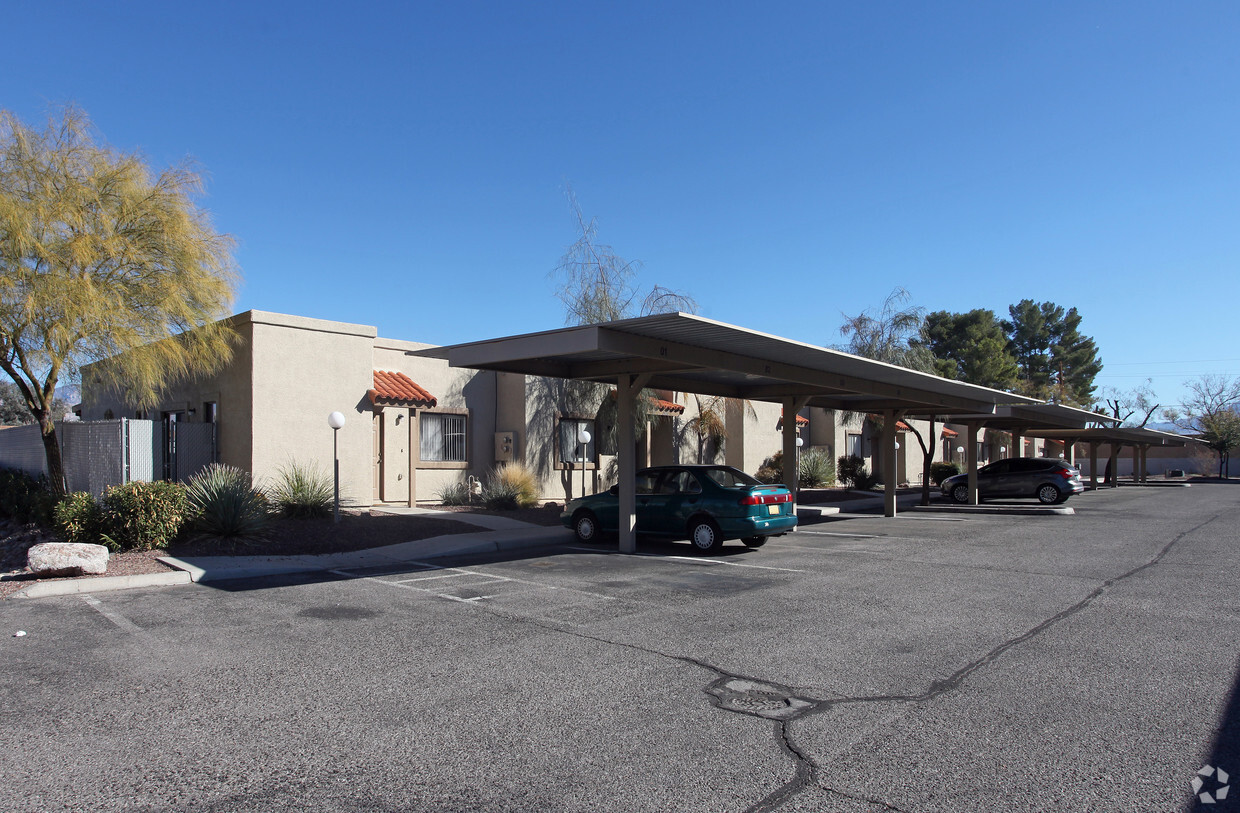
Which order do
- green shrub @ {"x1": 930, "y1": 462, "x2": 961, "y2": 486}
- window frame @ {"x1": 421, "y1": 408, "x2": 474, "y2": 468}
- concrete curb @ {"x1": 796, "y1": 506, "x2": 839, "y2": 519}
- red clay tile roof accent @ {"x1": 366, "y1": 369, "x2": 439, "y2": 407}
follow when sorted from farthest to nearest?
1. green shrub @ {"x1": 930, "y1": 462, "x2": 961, "y2": 486}
2. concrete curb @ {"x1": 796, "y1": 506, "x2": 839, "y2": 519}
3. window frame @ {"x1": 421, "y1": 408, "x2": 474, "y2": 468}
4. red clay tile roof accent @ {"x1": 366, "y1": 369, "x2": 439, "y2": 407}

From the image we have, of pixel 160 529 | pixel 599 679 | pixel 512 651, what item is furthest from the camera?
pixel 160 529

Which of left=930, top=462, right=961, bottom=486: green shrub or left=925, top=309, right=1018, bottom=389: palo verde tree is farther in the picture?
left=925, top=309, right=1018, bottom=389: palo verde tree

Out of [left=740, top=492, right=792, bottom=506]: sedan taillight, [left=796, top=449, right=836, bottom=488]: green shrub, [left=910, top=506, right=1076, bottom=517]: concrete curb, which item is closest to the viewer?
[left=740, top=492, right=792, bottom=506]: sedan taillight

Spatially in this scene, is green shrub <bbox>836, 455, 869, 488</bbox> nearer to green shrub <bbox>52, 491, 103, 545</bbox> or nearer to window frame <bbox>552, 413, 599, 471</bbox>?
window frame <bbox>552, 413, 599, 471</bbox>

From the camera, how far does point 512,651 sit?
693cm

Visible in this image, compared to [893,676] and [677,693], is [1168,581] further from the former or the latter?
[677,693]

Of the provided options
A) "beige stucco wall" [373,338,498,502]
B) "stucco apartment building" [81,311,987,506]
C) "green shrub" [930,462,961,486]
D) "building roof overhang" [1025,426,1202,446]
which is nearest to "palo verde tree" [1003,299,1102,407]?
"building roof overhang" [1025,426,1202,446]

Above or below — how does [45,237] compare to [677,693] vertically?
above

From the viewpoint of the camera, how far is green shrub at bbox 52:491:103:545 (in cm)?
1266

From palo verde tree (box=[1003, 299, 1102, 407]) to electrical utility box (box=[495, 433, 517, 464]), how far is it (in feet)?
172

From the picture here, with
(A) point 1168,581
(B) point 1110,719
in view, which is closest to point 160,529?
(B) point 1110,719

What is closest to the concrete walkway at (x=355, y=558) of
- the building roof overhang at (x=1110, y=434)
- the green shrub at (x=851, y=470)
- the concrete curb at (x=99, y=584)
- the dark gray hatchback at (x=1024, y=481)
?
the concrete curb at (x=99, y=584)

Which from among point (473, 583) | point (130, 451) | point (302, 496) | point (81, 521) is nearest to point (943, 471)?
point (302, 496)

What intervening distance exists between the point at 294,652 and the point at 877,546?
10613 millimetres
